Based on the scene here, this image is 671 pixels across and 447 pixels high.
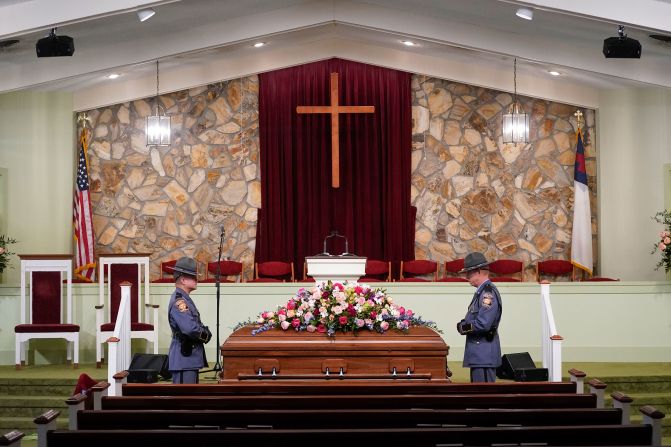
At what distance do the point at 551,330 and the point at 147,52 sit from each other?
5.81 meters

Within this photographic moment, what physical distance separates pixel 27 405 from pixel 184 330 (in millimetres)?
2705

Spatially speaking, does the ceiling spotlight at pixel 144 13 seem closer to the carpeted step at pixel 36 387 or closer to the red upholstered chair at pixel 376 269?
the carpeted step at pixel 36 387

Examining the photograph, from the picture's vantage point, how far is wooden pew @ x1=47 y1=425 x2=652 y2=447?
4602mm

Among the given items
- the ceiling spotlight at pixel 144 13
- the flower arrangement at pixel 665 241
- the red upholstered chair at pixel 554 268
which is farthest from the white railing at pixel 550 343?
the ceiling spotlight at pixel 144 13

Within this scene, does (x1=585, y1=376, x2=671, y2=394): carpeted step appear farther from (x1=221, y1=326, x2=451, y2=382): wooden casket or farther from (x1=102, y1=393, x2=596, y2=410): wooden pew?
(x1=102, y1=393, x2=596, y2=410): wooden pew

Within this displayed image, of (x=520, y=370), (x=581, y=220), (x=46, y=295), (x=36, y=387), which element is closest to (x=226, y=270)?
(x=46, y=295)

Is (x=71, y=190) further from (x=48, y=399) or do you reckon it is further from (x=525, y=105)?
(x=525, y=105)

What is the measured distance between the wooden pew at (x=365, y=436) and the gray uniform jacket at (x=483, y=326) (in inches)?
121

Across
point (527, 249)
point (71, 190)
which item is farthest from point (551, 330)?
point (71, 190)

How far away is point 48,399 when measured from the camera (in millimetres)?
9461

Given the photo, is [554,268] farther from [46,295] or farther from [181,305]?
[181,305]

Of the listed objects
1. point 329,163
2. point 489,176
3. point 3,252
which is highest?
point 329,163

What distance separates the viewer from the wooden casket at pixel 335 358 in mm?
7543

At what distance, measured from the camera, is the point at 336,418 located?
5074 mm
